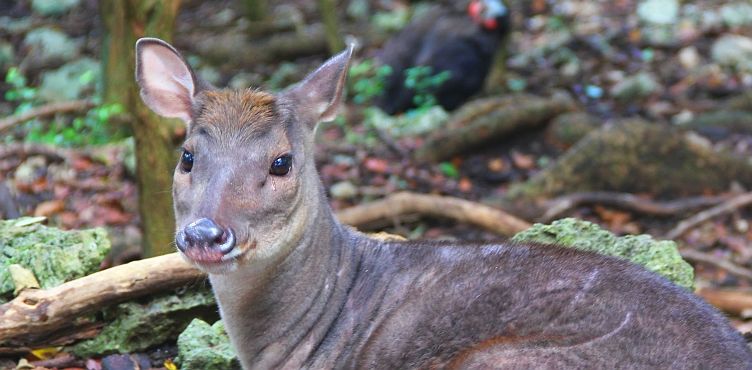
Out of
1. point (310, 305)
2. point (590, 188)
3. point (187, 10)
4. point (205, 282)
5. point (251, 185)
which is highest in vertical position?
point (251, 185)

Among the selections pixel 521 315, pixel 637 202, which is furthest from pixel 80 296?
pixel 637 202

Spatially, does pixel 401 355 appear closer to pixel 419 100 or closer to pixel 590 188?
pixel 590 188

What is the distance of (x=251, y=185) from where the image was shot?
4160 millimetres

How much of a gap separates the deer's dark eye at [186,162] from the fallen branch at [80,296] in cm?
97

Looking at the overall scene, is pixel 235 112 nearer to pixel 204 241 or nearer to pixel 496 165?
pixel 204 241

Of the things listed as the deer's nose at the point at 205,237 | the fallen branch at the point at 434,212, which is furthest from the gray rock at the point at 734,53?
the deer's nose at the point at 205,237

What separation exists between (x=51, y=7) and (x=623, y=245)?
13.4 metres

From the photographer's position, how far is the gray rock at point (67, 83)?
1298 centimetres

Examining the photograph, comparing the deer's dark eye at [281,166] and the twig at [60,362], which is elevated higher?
the deer's dark eye at [281,166]

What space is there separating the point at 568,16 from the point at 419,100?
4.59 meters

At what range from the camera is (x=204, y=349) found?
4.96m

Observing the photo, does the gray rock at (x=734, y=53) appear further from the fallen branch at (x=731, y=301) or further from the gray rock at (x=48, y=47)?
the gray rock at (x=48, y=47)

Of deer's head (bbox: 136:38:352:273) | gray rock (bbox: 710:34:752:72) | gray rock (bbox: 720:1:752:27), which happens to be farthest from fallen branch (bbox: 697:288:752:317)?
gray rock (bbox: 720:1:752:27)

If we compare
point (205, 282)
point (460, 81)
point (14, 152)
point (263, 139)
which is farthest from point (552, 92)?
point (263, 139)
